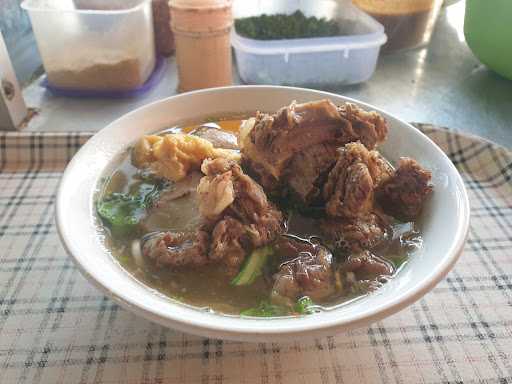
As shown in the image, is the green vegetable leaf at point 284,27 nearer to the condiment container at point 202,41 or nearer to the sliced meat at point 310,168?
the condiment container at point 202,41

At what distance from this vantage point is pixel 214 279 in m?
0.99

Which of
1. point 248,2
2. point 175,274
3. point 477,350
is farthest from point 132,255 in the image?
point 248,2

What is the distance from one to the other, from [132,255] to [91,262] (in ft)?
0.58

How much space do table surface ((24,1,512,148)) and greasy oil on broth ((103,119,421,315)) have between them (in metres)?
1.12

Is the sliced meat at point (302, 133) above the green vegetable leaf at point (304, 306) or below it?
above

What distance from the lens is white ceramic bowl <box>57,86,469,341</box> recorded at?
74cm

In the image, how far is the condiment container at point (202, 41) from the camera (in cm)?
192

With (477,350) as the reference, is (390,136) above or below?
above

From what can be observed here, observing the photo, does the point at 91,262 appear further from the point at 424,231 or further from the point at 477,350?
the point at 477,350

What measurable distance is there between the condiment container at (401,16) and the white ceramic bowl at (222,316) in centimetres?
141

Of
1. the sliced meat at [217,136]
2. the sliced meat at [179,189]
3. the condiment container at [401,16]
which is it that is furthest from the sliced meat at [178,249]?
the condiment container at [401,16]

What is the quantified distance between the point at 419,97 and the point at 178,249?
1.86 m

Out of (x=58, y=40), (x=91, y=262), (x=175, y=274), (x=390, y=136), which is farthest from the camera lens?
(x=58, y=40)

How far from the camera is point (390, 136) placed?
50.2 inches
